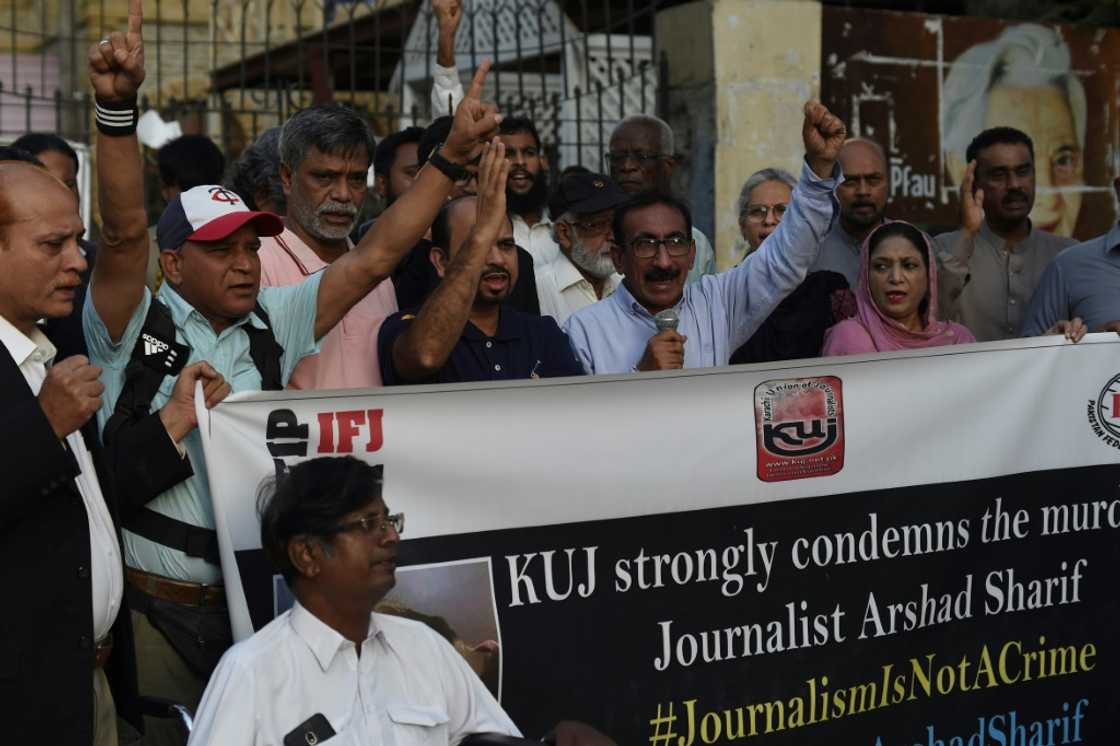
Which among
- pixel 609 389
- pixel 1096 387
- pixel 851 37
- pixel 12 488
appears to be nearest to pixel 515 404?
pixel 609 389

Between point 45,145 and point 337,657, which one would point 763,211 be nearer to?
point 45,145

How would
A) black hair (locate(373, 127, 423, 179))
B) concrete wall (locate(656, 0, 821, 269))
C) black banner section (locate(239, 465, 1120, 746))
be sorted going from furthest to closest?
concrete wall (locate(656, 0, 821, 269)) < black hair (locate(373, 127, 423, 179)) < black banner section (locate(239, 465, 1120, 746))

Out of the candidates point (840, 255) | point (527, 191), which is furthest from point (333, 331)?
point (840, 255)

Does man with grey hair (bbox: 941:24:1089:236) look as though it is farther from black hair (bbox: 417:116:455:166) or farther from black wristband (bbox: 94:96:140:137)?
black wristband (bbox: 94:96:140:137)

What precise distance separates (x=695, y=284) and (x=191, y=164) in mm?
2571

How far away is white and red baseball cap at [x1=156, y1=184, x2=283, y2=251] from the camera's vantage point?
381 cm

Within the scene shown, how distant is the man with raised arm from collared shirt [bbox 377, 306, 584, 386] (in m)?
0.34

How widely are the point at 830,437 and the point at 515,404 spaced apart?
37.7 inches

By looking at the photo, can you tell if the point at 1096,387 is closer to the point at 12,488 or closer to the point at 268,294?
the point at 268,294

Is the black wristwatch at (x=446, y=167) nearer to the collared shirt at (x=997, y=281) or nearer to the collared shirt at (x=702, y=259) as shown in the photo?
the collared shirt at (x=702, y=259)

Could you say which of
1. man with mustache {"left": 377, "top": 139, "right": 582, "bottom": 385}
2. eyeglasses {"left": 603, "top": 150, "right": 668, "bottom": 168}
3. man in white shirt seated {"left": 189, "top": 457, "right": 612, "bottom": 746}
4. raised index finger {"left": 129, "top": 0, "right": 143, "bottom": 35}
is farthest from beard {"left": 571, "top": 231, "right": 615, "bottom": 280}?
man in white shirt seated {"left": 189, "top": 457, "right": 612, "bottom": 746}

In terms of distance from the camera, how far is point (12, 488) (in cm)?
311

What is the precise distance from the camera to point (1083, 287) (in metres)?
5.60

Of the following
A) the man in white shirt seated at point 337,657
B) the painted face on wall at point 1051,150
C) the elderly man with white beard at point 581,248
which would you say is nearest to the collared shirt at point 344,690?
the man in white shirt seated at point 337,657
